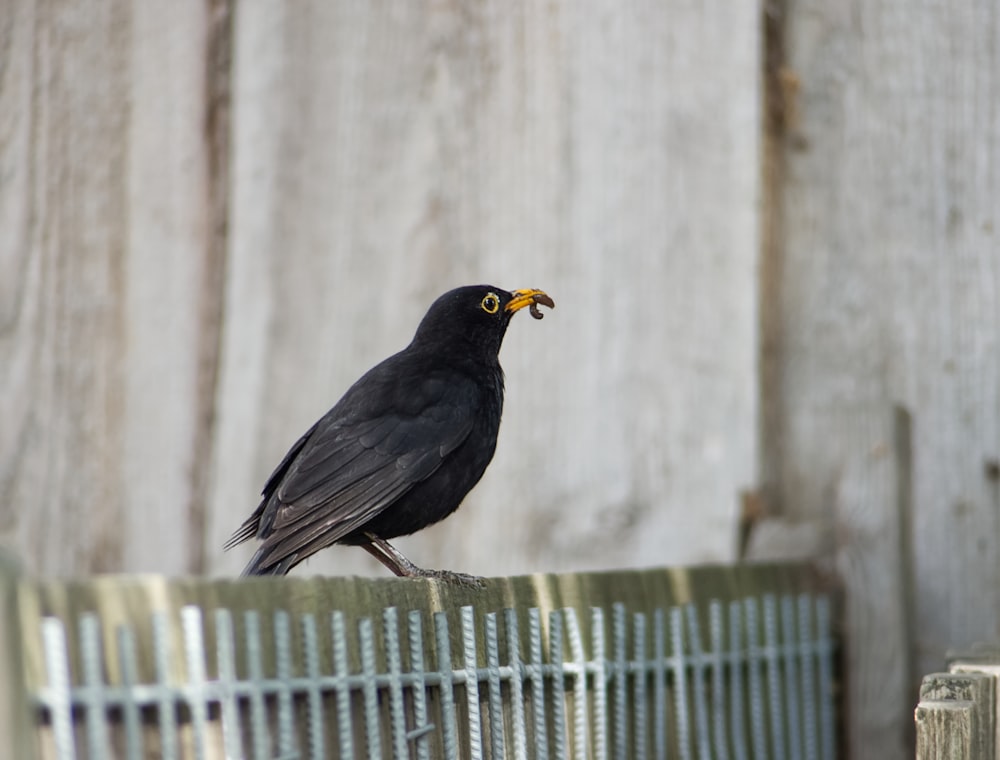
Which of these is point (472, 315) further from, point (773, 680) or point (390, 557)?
point (773, 680)

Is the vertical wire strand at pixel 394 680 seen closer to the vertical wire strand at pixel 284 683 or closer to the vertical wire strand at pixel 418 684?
the vertical wire strand at pixel 418 684

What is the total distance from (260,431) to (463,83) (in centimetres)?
132

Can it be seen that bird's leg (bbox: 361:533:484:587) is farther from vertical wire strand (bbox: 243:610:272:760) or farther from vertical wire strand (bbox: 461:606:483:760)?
vertical wire strand (bbox: 243:610:272:760)

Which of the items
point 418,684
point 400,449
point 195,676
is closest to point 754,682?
point 400,449

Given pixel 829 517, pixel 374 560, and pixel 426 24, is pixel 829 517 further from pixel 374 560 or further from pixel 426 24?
pixel 426 24

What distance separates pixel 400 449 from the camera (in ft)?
12.2

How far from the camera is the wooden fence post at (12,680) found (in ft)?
5.39

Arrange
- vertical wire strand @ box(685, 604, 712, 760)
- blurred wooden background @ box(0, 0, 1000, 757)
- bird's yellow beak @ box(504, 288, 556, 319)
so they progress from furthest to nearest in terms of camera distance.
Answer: bird's yellow beak @ box(504, 288, 556, 319)
blurred wooden background @ box(0, 0, 1000, 757)
vertical wire strand @ box(685, 604, 712, 760)

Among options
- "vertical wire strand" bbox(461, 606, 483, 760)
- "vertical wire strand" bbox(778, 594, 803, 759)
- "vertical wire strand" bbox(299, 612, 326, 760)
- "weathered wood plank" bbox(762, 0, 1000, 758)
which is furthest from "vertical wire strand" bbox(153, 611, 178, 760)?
"weathered wood plank" bbox(762, 0, 1000, 758)

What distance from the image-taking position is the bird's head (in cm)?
421

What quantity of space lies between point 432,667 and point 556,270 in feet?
7.25

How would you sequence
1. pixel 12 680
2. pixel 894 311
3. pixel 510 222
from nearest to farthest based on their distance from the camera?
pixel 12 680, pixel 894 311, pixel 510 222

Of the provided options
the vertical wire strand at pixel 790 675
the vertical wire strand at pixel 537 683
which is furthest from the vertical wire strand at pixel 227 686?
the vertical wire strand at pixel 790 675

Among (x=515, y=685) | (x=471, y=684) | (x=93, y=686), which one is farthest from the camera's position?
(x=515, y=685)
